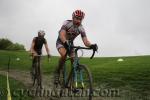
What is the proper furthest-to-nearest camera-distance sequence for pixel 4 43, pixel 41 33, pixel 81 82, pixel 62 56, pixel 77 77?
pixel 4 43 < pixel 41 33 < pixel 62 56 < pixel 77 77 < pixel 81 82

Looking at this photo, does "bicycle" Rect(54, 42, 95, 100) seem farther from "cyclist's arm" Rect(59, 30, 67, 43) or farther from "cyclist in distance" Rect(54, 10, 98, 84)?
"cyclist in distance" Rect(54, 10, 98, 84)

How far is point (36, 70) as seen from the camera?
2016 centimetres

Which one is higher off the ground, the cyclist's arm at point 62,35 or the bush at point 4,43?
the bush at point 4,43

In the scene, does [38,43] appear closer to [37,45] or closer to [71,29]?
[37,45]

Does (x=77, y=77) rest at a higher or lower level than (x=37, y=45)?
lower

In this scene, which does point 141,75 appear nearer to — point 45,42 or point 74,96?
point 45,42

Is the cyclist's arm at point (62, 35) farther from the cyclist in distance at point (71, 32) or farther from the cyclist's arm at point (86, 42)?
the cyclist's arm at point (86, 42)

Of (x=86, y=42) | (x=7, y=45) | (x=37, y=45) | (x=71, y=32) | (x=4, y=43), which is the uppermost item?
(x=4, y=43)

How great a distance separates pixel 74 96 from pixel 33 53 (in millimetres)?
6744

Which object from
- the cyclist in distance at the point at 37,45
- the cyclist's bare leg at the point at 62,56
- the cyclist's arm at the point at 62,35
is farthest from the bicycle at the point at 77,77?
the cyclist in distance at the point at 37,45

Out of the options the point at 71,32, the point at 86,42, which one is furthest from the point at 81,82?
the point at 71,32

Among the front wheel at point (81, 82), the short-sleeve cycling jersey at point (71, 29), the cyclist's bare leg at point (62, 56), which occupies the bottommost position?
the front wheel at point (81, 82)

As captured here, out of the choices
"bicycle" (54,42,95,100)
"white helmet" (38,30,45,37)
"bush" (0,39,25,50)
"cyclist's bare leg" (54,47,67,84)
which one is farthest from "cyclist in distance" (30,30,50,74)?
"bush" (0,39,25,50)

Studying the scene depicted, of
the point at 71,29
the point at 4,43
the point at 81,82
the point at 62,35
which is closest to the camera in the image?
the point at 81,82
